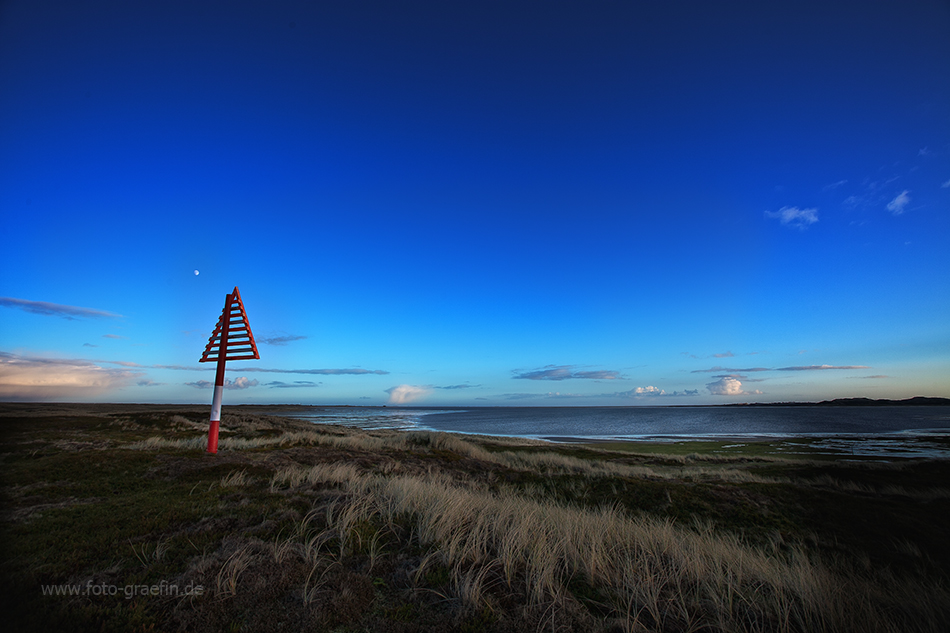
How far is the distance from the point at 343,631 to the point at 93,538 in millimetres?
4392

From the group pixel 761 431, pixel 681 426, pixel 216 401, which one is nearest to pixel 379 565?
pixel 216 401

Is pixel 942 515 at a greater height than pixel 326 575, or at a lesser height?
lesser

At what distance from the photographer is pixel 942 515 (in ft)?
37.3

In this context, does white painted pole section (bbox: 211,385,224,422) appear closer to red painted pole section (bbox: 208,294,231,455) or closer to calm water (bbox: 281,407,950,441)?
red painted pole section (bbox: 208,294,231,455)

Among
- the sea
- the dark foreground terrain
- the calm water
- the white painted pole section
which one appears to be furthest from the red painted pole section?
the calm water

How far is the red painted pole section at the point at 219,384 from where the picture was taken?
498 inches

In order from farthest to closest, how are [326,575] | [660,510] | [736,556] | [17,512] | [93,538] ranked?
[660,510], [17,512], [736,556], [93,538], [326,575]

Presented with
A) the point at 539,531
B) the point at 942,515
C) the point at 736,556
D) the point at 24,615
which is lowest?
the point at 942,515

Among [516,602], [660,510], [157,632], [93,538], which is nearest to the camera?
[157,632]

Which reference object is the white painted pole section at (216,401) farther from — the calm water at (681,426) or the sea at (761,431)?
the calm water at (681,426)

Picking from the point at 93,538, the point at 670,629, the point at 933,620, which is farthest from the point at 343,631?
the point at 933,620

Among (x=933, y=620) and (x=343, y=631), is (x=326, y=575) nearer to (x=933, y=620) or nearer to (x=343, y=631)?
(x=343, y=631)

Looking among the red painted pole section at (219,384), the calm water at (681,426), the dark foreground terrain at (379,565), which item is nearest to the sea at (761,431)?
the calm water at (681,426)

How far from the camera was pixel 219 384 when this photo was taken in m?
12.8
